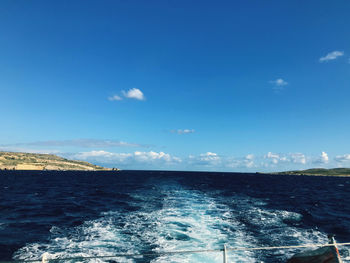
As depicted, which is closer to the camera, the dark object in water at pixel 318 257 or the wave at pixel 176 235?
the dark object in water at pixel 318 257

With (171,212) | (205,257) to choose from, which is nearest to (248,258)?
(205,257)

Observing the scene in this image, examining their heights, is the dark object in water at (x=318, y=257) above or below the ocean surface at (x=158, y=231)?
above

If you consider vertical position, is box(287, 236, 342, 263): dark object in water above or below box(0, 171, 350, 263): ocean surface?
above

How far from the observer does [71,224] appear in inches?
894

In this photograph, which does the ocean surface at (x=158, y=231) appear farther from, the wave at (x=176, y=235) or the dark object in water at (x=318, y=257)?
the dark object in water at (x=318, y=257)

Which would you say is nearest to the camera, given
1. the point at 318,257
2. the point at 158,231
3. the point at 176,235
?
the point at 318,257

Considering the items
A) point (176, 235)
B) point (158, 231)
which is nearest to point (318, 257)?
point (176, 235)

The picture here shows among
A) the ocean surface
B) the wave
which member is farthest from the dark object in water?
the ocean surface

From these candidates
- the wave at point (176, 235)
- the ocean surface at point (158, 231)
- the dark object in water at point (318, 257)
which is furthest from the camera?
the ocean surface at point (158, 231)

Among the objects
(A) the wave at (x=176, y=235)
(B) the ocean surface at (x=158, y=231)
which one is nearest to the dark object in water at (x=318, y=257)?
(A) the wave at (x=176, y=235)

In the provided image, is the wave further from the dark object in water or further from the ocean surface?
the dark object in water

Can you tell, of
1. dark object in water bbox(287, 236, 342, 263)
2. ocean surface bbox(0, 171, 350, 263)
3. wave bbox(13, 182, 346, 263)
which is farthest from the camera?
ocean surface bbox(0, 171, 350, 263)

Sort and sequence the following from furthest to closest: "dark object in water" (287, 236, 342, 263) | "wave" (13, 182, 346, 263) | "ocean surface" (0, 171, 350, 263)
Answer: "ocean surface" (0, 171, 350, 263), "wave" (13, 182, 346, 263), "dark object in water" (287, 236, 342, 263)

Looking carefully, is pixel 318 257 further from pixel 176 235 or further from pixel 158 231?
pixel 158 231
